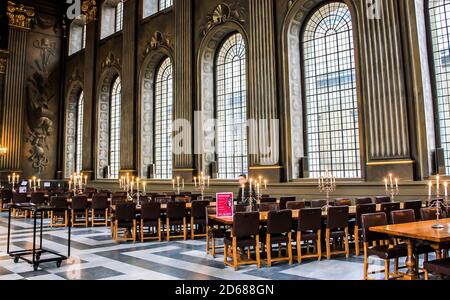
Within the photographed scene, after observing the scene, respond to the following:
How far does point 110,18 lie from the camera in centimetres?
2284

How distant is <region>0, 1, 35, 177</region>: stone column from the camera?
23.8 meters

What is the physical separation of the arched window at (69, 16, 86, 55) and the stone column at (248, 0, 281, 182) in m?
15.8

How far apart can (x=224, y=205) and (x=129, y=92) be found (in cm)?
1429

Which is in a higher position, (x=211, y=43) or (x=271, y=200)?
(x=211, y=43)

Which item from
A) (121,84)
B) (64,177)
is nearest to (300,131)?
(121,84)

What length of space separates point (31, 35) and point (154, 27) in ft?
36.0

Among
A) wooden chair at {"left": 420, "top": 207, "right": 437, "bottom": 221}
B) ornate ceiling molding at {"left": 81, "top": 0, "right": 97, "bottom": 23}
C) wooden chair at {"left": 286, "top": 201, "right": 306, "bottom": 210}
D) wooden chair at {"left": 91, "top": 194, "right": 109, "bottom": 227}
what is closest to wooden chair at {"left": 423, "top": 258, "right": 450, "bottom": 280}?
wooden chair at {"left": 420, "top": 207, "right": 437, "bottom": 221}

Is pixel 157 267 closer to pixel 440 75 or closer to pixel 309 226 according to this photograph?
pixel 309 226

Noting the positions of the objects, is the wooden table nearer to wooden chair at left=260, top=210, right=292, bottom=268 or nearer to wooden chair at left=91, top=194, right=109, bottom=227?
wooden chair at left=260, top=210, right=292, bottom=268

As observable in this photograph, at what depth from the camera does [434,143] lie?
10.5 metres

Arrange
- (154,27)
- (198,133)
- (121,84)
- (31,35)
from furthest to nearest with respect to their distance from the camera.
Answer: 1. (31,35)
2. (121,84)
3. (154,27)
4. (198,133)

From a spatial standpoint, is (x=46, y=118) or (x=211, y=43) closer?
(x=211, y=43)

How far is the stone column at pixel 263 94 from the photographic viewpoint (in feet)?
44.2

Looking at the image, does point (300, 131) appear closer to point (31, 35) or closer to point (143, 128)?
point (143, 128)
